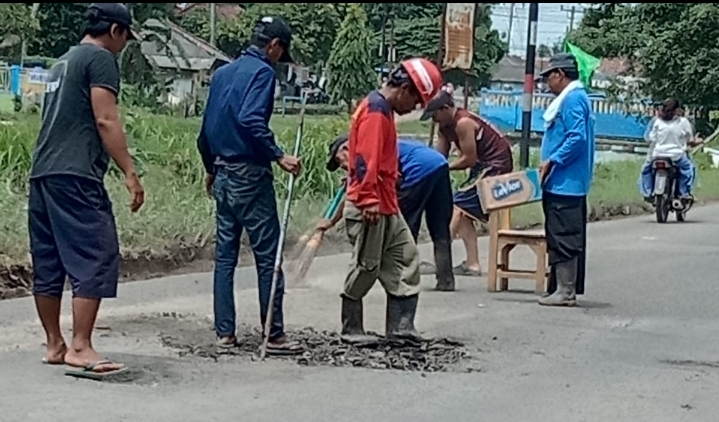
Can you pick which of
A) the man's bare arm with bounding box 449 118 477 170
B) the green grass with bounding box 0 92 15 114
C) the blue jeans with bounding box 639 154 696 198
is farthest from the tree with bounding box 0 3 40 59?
the man's bare arm with bounding box 449 118 477 170

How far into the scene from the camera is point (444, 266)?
11.1m

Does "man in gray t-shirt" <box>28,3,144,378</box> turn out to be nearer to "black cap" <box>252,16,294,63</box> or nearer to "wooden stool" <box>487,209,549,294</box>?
"black cap" <box>252,16,294,63</box>

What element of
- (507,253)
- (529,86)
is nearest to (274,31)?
(507,253)

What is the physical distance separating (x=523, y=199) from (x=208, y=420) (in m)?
5.09

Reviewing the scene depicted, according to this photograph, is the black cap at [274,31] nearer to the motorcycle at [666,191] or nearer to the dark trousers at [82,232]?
the dark trousers at [82,232]

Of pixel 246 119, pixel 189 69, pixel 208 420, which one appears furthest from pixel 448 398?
pixel 189 69

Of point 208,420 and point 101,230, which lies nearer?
point 208,420

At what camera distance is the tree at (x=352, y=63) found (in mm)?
46438

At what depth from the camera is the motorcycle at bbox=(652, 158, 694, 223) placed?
18219 mm

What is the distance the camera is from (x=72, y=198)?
278 inches

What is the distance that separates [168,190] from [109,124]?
7569 mm

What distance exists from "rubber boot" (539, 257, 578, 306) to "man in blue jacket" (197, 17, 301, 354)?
2.99 meters

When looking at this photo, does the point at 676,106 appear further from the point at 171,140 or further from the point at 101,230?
the point at 101,230

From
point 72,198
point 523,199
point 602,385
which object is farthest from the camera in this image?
point 523,199
